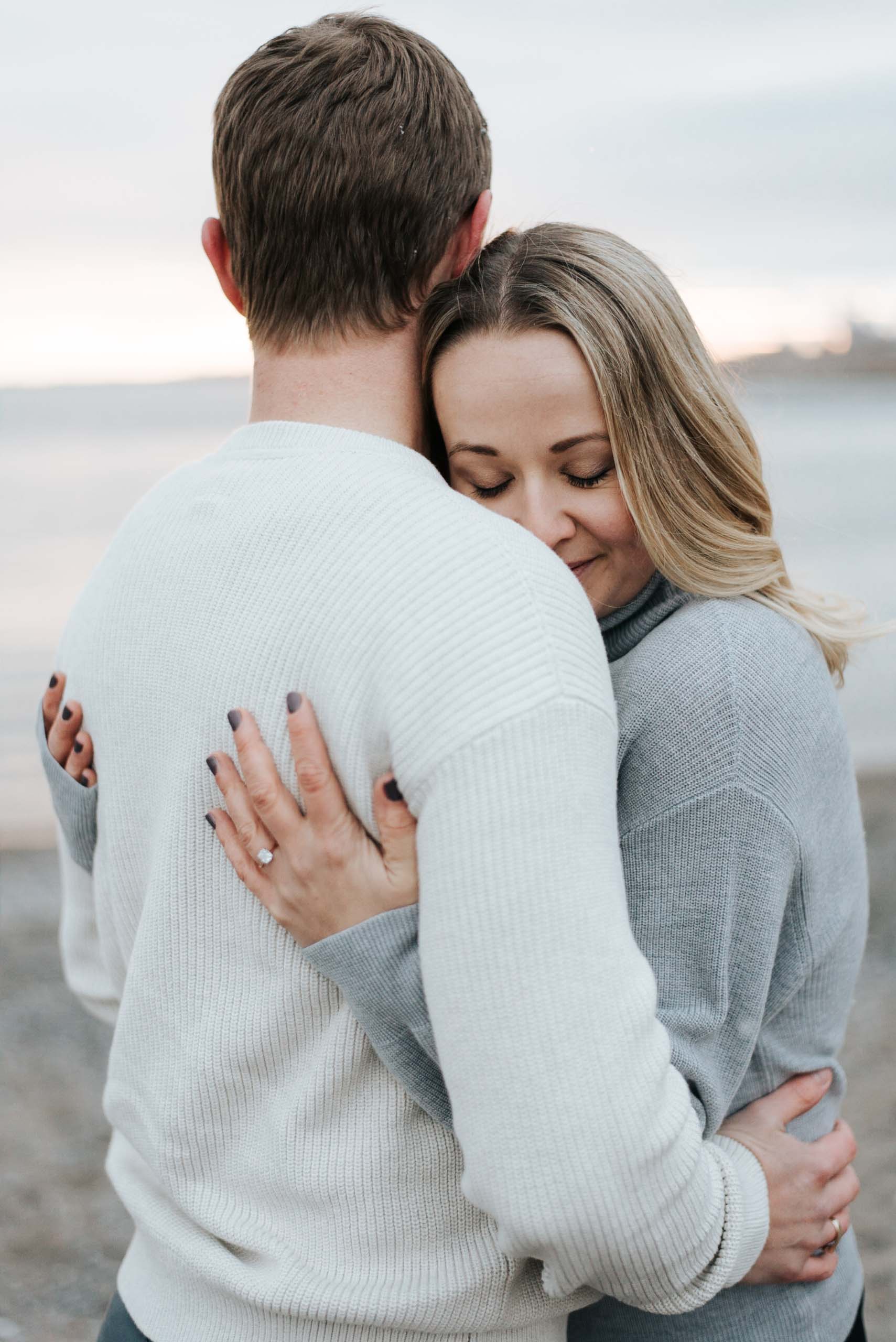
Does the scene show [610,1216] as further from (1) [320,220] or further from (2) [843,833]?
(1) [320,220]

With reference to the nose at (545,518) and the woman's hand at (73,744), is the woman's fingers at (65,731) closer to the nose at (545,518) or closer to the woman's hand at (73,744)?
the woman's hand at (73,744)

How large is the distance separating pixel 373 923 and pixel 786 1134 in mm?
649

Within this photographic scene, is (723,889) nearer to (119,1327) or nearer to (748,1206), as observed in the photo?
(748,1206)

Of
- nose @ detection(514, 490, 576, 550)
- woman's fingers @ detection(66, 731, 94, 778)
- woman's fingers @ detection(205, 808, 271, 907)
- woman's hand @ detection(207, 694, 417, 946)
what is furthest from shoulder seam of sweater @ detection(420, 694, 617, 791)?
nose @ detection(514, 490, 576, 550)

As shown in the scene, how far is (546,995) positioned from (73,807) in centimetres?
64

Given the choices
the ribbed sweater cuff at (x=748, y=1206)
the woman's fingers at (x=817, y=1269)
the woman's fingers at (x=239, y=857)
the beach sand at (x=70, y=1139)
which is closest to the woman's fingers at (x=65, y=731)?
the woman's fingers at (x=239, y=857)

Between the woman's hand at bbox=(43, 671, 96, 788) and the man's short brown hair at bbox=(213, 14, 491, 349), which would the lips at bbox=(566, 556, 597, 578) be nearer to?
the man's short brown hair at bbox=(213, 14, 491, 349)

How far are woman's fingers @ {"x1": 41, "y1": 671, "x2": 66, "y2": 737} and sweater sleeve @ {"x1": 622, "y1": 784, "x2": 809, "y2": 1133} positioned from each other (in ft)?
2.24

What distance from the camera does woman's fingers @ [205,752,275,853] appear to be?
1.19 m

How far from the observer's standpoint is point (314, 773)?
115 centimetres

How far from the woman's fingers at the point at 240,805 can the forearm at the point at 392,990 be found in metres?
0.11

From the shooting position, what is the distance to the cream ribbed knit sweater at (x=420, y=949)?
1.04 metres

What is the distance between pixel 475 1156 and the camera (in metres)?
1.07

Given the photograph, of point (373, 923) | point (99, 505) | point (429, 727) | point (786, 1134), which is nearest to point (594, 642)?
point (429, 727)
